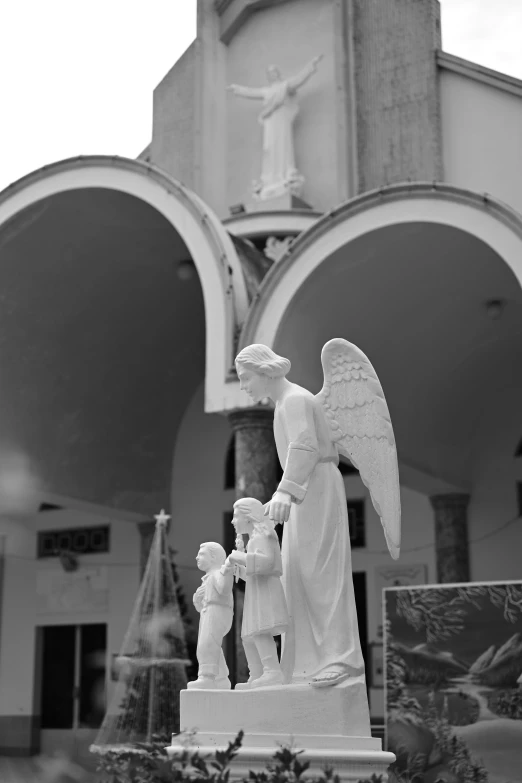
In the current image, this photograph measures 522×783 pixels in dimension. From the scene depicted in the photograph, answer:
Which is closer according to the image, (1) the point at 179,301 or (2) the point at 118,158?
(2) the point at 118,158

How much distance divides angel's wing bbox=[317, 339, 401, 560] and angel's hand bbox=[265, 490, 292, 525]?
677 mm

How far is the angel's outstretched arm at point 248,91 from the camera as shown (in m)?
15.2

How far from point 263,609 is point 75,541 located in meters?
12.4

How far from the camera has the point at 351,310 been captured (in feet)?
39.5

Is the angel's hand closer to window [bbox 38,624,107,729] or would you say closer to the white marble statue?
the white marble statue

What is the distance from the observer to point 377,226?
10961mm

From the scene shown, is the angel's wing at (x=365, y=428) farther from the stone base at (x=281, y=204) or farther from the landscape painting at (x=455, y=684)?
the stone base at (x=281, y=204)

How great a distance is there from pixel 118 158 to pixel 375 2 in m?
5.18

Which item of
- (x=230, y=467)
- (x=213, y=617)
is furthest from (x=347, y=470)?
(x=213, y=617)

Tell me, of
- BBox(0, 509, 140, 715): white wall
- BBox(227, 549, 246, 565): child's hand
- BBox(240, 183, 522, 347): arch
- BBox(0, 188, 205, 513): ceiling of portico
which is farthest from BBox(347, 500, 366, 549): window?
BBox(227, 549, 246, 565): child's hand

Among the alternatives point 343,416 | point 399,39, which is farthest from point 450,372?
point 343,416

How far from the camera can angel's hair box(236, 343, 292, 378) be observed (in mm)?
6363

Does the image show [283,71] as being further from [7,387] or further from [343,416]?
[343,416]

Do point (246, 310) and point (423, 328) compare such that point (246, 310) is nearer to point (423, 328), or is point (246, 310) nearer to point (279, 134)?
point (423, 328)
